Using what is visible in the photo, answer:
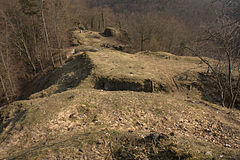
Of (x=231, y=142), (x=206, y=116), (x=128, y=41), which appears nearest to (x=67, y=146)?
(x=231, y=142)

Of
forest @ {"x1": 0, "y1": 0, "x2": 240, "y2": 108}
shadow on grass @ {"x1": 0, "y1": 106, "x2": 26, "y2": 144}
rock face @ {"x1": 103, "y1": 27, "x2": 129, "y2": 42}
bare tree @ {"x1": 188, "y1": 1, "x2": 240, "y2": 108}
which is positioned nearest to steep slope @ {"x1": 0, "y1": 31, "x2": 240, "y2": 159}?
shadow on grass @ {"x1": 0, "y1": 106, "x2": 26, "y2": 144}

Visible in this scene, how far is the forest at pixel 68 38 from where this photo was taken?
7.11 meters

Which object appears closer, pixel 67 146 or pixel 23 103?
pixel 67 146

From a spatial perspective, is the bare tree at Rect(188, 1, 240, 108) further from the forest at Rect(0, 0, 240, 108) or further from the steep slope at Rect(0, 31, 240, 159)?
the steep slope at Rect(0, 31, 240, 159)

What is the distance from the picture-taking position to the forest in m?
7.11

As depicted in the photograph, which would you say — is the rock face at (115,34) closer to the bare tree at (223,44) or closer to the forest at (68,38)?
the forest at (68,38)

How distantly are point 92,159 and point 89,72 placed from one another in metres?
9.24

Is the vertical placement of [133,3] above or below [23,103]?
above

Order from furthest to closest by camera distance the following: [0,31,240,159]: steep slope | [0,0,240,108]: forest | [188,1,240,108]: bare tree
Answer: [0,0,240,108]: forest, [188,1,240,108]: bare tree, [0,31,240,159]: steep slope

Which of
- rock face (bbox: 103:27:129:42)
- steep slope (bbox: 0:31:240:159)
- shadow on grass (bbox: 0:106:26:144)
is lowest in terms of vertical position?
shadow on grass (bbox: 0:106:26:144)

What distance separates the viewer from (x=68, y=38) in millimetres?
28250

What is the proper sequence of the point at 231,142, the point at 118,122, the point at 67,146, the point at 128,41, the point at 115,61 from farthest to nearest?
the point at 128,41, the point at 115,61, the point at 118,122, the point at 231,142, the point at 67,146

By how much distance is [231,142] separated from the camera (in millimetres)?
4875

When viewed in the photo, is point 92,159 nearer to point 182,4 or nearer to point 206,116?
point 206,116
